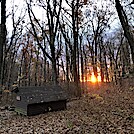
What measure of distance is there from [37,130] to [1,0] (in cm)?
898

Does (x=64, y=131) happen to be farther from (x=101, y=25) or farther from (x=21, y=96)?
(x=101, y=25)

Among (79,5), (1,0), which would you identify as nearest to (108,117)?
(1,0)

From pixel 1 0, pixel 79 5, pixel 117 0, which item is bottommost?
pixel 117 0

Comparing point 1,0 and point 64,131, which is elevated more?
point 1,0

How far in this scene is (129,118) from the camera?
805cm

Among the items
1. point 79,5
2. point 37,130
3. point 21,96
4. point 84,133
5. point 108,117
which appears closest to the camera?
point 84,133

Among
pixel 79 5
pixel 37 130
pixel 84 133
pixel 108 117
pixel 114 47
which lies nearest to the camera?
pixel 84 133

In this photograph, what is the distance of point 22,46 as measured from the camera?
110ft

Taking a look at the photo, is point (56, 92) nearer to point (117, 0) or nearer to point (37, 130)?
point (37, 130)

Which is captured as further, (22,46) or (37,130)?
(22,46)

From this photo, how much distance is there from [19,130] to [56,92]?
17.4 feet

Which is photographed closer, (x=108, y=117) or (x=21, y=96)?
(x=108, y=117)

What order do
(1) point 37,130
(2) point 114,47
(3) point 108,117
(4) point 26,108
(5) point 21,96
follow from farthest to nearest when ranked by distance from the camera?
(2) point 114,47, (5) point 21,96, (4) point 26,108, (3) point 108,117, (1) point 37,130

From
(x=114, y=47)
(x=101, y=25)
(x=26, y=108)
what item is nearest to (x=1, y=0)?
(x=26, y=108)
